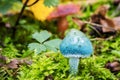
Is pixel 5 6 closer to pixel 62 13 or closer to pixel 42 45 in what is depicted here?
pixel 62 13

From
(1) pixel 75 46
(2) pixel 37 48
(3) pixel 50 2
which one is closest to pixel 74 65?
(1) pixel 75 46

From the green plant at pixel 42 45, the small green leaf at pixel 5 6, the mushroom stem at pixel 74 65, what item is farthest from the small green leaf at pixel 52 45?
the small green leaf at pixel 5 6

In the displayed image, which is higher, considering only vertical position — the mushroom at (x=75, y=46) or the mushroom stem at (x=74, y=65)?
the mushroom at (x=75, y=46)

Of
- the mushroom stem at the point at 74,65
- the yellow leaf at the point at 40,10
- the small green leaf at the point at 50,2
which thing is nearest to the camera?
the mushroom stem at the point at 74,65

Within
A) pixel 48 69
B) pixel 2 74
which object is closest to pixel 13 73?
pixel 2 74

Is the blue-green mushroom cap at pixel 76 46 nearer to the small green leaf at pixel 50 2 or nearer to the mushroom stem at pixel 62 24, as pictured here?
the small green leaf at pixel 50 2

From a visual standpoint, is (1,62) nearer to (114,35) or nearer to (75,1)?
(114,35)

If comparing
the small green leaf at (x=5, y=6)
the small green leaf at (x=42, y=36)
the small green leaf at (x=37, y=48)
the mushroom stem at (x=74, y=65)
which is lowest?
the mushroom stem at (x=74, y=65)

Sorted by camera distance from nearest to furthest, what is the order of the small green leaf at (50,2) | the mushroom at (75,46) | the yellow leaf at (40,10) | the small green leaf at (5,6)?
the mushroom at (75,46) < the small green leaf at (50,2) < the small green leaf at (5,6) < the yellow leaf at (40,10)
